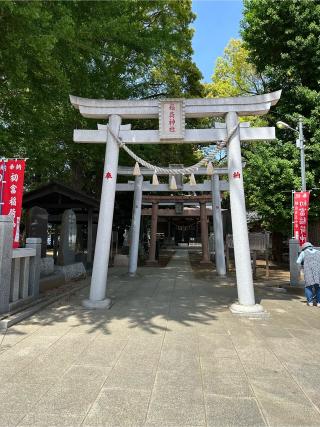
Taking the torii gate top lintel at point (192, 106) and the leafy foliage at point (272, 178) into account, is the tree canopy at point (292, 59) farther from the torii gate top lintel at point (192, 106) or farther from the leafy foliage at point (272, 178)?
the torii gate top lintel at point (192, 106)

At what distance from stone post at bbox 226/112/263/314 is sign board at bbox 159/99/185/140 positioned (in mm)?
1043

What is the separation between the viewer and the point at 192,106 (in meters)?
8.30

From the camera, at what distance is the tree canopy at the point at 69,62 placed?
7.83 metres

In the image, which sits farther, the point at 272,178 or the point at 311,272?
the point at 272,178

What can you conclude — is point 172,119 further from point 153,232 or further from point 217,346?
point 153,232

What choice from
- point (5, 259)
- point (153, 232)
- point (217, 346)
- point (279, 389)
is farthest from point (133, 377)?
point (153, 232)

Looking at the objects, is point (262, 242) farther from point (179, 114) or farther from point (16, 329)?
point (16, 329)

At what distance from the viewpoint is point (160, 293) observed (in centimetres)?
1005

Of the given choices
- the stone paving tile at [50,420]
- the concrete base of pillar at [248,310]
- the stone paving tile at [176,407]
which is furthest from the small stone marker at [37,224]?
the stone paving tile at [50,420]

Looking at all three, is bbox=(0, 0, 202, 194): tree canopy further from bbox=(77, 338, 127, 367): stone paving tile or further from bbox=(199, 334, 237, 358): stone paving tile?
bbox=(199, 334, 237, 358): stone paving tile

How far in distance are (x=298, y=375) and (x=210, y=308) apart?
3.88 m

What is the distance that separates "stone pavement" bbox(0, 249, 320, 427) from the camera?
3334 mm

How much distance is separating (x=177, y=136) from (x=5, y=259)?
4300mm

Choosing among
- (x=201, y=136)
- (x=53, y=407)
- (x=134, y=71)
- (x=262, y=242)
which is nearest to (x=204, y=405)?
(x=53, y=407)
